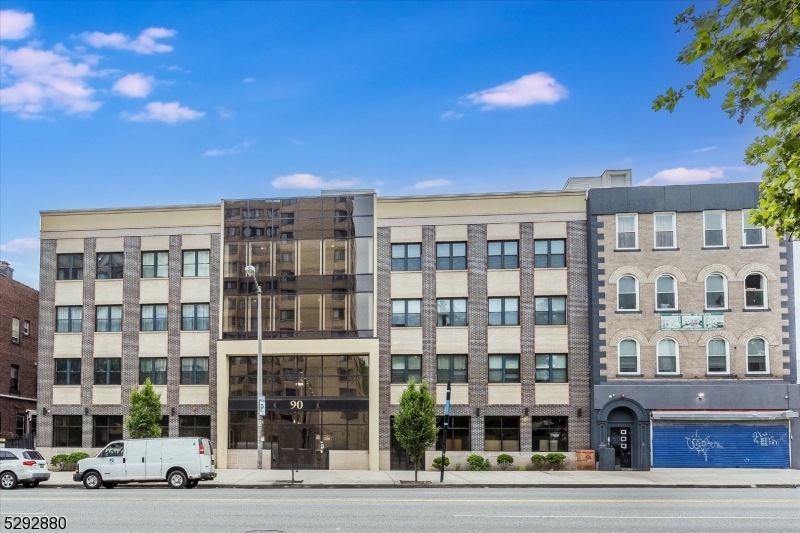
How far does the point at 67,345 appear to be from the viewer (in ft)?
137

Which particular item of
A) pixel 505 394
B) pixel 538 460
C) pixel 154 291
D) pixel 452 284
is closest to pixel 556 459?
pixel 538 460

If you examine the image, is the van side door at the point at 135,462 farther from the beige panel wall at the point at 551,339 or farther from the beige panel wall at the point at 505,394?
the beige panel wall at the point at 551,339

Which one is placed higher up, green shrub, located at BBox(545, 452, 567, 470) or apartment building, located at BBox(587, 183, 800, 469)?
apartment building, located at BBox(587, 183, 800, 469)

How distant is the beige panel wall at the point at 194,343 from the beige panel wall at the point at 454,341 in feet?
38.0

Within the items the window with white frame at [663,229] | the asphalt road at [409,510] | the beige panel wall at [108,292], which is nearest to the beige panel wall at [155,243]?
the beige panel wall at [108,292]

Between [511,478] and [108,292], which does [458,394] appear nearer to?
[511,478]

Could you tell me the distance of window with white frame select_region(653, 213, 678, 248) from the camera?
38.4 metres

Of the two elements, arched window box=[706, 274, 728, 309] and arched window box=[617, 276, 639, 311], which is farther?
arched window box=[617, 276, 639, 311]

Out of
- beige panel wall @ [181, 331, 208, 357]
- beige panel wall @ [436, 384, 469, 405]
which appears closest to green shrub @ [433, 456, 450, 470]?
beige panel wall @ [436, 384, 469, 405]

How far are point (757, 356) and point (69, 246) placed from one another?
112 feet

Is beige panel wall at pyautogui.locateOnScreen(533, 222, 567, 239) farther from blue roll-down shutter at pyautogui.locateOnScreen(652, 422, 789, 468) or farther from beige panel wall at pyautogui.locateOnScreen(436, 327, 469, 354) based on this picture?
blue roll-down shutter at pyautogui.locateOnScreen(652, 422, 789, 468)

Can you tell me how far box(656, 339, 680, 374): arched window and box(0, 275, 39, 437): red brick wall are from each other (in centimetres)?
3651

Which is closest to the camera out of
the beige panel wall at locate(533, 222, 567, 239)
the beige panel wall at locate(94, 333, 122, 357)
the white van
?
the white van

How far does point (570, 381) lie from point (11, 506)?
2513cm
